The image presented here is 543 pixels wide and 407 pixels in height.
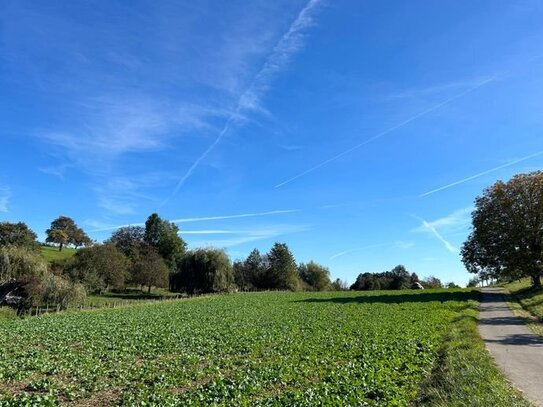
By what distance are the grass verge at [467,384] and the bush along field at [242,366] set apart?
5 cm

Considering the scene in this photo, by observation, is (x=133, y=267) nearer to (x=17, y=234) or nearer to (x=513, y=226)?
(x=17, y=234)

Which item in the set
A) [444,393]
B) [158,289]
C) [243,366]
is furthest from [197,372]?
[158,289]

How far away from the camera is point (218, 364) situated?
16.1 m

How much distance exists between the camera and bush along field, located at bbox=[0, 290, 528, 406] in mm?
11328

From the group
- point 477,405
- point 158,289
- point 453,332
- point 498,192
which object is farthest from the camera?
point 158,289

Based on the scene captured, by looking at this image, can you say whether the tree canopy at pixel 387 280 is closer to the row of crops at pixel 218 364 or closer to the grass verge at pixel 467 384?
the row of crops at pixel 218 364

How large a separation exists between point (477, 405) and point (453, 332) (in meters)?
14.1

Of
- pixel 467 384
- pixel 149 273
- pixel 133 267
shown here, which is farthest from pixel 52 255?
pixel 467 384

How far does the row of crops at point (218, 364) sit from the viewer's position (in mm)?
11492

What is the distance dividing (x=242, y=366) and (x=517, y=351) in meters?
11.7

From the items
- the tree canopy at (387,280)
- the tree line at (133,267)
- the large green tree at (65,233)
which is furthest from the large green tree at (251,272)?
the large green tree at (65,233)

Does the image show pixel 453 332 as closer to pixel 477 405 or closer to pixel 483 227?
pixel 477 405

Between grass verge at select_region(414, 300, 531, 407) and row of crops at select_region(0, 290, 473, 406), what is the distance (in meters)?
0.54

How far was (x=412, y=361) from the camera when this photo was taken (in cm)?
1592
